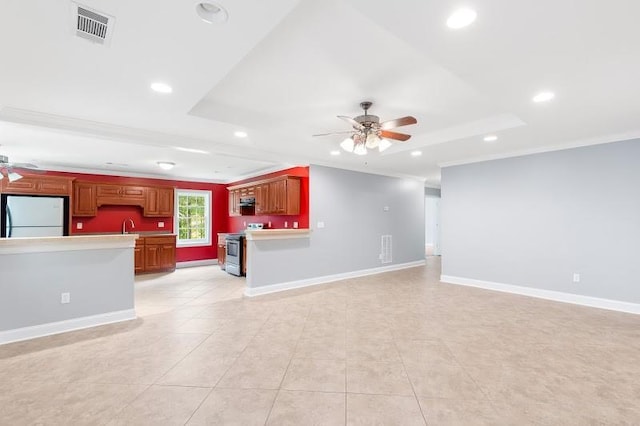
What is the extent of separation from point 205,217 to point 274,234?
13.9 feet

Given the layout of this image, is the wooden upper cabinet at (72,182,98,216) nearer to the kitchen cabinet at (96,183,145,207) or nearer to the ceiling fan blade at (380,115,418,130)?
the kitchen cabinet at (96,183,145,207)

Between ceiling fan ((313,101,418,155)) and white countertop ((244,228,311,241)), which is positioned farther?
white countertop ((244,228,311,241))

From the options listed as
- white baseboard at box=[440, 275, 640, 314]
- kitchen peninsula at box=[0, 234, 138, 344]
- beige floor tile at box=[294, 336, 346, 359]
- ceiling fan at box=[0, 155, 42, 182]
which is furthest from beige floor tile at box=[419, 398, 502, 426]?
ceiling fan at box=[0, 155, 42, 182]

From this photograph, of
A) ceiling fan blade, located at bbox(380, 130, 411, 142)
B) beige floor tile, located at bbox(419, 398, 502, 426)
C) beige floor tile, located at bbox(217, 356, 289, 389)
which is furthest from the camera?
ceiling fan blade, located at bbox(380, 130, 411, 142)

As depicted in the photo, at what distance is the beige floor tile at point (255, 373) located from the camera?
Result: 2318 mm

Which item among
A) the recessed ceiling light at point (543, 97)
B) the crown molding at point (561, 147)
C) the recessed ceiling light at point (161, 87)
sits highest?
the recessed ceiling light at point (543, 97)

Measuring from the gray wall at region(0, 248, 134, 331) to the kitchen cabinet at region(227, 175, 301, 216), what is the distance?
2788 millimetres

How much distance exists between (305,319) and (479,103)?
3331mm

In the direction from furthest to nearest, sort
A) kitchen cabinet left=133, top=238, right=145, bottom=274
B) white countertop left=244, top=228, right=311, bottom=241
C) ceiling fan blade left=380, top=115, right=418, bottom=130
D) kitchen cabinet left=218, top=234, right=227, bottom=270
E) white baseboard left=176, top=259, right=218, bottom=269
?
white baseboard left=176, top=259, right=218, bottom=269
kitchen cabinet left=218, top=234, right=227, bottom=270
kitchen cabinet left=133, top=238, right=145, bottom=274
white countertop left=244, top=228, right=311, bottom=241
ceiling fan blade left=380, top=115, right=418, bottom=130

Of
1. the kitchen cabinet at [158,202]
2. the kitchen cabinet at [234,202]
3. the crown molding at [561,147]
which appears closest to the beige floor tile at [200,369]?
the kitchen cabinet at [234,202]

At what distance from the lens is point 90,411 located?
6.54ft

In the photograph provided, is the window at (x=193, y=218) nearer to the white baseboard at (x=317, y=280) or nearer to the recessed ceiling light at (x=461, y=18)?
the white baseboard at (x=317, y=280)

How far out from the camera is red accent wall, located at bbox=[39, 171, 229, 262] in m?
6.74

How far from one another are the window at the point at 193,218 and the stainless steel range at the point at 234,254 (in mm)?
1779
